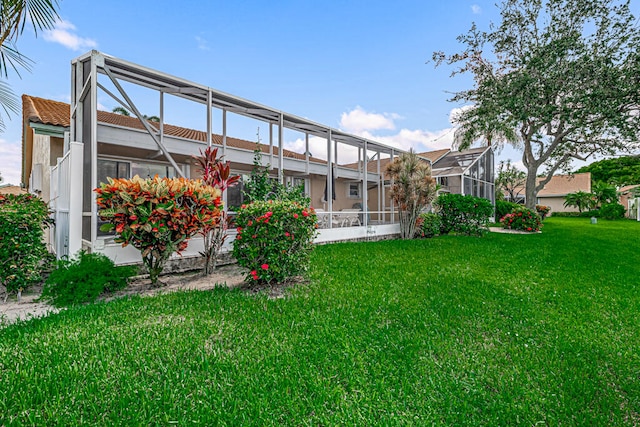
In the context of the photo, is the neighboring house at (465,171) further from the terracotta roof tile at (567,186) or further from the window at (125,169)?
the terracotta roof tile at (567,186)

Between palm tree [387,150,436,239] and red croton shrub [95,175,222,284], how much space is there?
8.56 m

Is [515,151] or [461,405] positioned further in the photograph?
[515,151]

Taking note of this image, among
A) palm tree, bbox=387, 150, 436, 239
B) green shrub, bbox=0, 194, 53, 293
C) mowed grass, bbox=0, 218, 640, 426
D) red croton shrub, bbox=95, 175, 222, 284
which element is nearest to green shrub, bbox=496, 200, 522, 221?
palm tree, bbox=387, 150, 436, 239

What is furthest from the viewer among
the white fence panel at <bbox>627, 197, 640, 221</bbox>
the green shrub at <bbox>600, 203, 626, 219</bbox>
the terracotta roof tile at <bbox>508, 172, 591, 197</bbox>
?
the terracotta roof tile at <bbox>508, 172, 591, 197</bbox>

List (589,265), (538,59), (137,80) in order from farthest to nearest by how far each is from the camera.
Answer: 1. (538,59)
2. (589,265)
3. (137,80)

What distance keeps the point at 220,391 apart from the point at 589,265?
382 inches

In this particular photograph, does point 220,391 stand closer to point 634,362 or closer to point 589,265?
point 634,362

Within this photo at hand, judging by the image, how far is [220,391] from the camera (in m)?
2.48

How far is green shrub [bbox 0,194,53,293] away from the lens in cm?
466

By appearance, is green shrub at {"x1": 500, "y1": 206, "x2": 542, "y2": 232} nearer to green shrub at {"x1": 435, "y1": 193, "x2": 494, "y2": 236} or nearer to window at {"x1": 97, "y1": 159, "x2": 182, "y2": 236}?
green shrub at {"x1": 435, "y1": 193, "x2": 494, "y2": 236}

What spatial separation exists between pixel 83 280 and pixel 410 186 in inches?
411

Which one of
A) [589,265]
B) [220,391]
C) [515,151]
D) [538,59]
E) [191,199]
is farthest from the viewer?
[515,151]

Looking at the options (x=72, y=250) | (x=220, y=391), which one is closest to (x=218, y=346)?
(x=220, y=391)

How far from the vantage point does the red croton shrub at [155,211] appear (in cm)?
463
